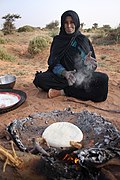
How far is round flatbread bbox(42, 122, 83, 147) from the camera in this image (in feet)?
9.94

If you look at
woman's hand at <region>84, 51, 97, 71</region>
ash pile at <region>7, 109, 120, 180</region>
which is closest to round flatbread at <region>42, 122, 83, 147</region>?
ash pile at <region>7, 109, 120, 180</region>

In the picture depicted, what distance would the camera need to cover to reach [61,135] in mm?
3129

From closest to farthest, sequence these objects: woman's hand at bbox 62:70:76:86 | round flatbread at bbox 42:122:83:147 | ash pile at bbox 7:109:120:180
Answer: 1. ash pile at bbox 7:109:120:180
2. round flatbread at bbox 42:122:83:147
3. woman's hand at bbox 62:70:76:86

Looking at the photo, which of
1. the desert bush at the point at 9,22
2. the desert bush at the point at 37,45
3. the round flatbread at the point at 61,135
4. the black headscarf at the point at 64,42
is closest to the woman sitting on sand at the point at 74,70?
the black headscarf at the point at 64,42

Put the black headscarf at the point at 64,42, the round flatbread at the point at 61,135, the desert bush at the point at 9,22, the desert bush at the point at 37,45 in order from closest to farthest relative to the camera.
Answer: the round flatbread at the point at 61,135 → the black headscarf at the point at 64,42 → the desert bush at the point at 37,45 → the desert bush at the point at 9,22

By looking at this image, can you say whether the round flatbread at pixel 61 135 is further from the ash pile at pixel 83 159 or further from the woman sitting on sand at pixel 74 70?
→ the woman sitting on sand at pixel 74 70

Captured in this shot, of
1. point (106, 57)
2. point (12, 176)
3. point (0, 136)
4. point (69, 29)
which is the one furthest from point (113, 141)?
point (106, 57)

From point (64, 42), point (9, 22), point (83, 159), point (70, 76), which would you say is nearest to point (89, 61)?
point (70, 76)

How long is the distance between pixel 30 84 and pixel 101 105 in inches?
68.1

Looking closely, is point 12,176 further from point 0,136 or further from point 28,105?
point 28,105

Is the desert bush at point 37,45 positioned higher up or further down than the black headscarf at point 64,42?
further down

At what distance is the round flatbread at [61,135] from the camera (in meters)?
3.03

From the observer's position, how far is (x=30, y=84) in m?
6.07

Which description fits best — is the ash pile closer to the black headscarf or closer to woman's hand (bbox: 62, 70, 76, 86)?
woman's hand (bbox: 62, 70, 76, 86)
